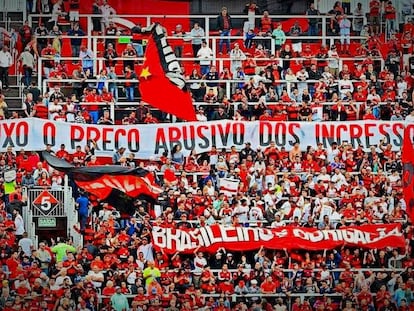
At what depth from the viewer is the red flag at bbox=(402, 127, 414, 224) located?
19141mm

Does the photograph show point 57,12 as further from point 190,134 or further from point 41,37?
point 190,134

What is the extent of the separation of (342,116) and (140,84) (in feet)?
11.0

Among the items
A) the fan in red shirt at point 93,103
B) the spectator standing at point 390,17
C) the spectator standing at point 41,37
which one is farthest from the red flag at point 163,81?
the spectator standing at point 390,17

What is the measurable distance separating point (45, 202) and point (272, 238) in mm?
3545

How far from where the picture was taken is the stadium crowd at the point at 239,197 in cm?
1811

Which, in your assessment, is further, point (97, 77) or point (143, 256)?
point (97, 77)

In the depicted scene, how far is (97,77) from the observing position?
19.7 m

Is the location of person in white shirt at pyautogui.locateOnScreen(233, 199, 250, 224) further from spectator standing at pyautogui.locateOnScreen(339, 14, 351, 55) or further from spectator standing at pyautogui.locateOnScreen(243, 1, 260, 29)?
spectator standing at pyautogui.locateOnScreen(339, 14, 351, 55)

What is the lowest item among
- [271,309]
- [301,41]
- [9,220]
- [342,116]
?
[271,309]

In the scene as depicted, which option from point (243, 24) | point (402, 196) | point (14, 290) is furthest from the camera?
point (243, 24)

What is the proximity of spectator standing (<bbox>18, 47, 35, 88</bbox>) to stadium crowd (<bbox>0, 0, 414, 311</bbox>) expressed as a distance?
33 millimetres

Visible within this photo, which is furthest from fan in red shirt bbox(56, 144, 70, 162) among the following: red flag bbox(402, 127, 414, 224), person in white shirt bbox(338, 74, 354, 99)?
red flag bbox(402, 127, 414, 224)

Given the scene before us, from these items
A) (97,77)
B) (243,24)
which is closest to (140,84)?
(97,77)

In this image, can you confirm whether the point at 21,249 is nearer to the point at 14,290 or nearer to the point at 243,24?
the point at 14,290
